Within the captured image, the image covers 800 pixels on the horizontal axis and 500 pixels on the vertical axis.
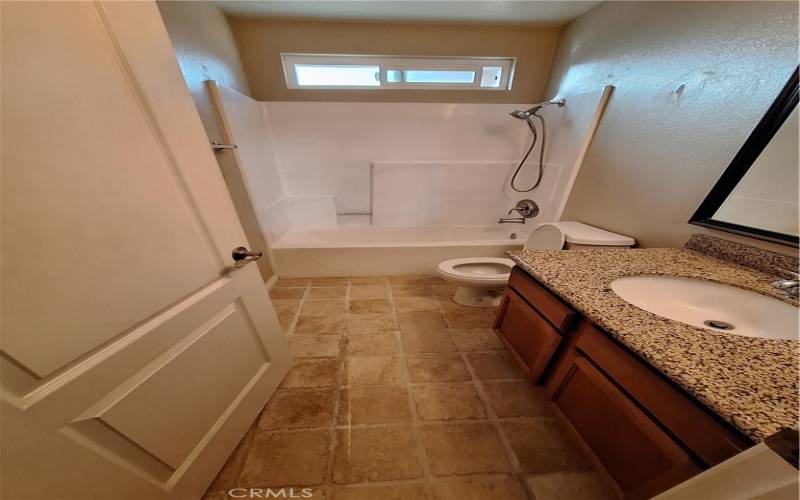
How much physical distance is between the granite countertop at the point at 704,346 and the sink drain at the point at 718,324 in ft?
0.51

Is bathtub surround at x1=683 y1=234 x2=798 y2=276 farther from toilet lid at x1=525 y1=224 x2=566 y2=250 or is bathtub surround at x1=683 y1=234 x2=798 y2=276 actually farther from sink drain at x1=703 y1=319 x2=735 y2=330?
toilet lid at x1=525 y1=224 x2=566 y2=250

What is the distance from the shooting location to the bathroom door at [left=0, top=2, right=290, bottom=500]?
431 millimetres

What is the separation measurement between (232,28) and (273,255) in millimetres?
1990

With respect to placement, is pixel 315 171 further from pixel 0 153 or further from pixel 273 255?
pixel 0 153

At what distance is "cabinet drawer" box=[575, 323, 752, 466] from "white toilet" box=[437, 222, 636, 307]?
0.87 meters

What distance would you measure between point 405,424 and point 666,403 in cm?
97

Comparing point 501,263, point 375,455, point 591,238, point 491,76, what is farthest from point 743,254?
point 491,76

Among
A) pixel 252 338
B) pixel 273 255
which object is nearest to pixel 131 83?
pixel 252 338

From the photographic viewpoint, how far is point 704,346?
1.96ft

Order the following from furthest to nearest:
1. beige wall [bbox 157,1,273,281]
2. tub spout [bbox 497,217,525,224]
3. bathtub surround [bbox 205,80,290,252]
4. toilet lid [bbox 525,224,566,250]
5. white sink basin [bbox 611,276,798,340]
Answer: tub spout [bbox 497,217,525,224], bathtub surround [bbox 205,80,290,252], toilet lid [bbox 525,224,566,250], beige wall [bbox 157,1,273,281], white sink basin [bbox 611,276,798,340]

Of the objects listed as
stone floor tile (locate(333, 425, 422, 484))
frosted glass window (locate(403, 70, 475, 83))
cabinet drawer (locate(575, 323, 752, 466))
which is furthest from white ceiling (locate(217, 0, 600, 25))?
stone floor tile (locate(333, 425, 422, 484))

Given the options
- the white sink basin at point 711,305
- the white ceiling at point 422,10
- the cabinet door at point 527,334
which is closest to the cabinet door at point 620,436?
the cabinet door at point 527,334

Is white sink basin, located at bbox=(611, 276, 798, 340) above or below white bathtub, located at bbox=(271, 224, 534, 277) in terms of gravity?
above

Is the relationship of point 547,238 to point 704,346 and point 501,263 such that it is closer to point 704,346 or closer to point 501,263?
point 501,263
